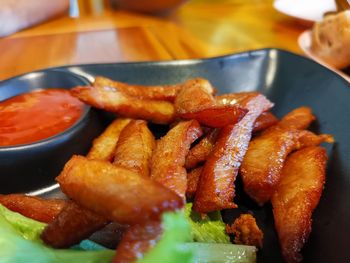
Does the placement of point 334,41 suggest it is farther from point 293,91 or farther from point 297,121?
point 297,121

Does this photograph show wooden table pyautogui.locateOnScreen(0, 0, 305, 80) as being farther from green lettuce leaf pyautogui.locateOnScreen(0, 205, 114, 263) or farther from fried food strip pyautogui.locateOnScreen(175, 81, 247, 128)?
green lettuce leaf pyautogui.locateOnScreen(0, 205, 114, 263)

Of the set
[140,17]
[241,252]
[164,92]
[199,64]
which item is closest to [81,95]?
[164,92]

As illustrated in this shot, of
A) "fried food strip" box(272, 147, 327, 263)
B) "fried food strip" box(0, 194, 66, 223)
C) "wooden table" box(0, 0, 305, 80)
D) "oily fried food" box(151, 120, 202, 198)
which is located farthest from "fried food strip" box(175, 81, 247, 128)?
"wooden table" box(0, 0, 305, 80)

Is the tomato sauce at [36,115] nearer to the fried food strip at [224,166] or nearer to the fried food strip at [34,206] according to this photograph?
the fried food strip at [34,206]

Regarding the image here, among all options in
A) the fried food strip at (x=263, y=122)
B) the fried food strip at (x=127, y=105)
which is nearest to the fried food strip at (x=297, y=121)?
the fried food strip at (x=263, y=122)

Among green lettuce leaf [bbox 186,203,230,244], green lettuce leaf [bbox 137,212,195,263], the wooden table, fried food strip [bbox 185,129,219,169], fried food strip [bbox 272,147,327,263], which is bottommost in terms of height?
the wooden table

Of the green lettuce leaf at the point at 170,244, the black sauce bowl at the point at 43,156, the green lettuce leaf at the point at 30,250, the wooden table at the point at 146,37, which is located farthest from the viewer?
the wooden table at the point at 146,37
